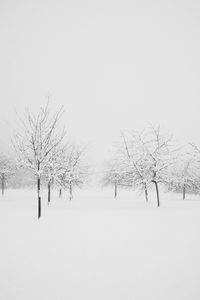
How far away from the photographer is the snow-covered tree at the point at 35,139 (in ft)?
46.2

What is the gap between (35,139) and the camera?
14.2 m

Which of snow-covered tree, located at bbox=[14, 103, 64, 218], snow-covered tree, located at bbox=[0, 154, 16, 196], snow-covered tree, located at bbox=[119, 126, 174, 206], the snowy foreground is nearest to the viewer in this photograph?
the snowy foreground

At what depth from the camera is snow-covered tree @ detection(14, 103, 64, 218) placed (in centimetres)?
1408

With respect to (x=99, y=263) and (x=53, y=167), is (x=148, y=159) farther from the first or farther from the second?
(x=99, y=263)

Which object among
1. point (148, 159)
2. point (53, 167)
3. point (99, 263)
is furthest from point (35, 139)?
point (148, 159)

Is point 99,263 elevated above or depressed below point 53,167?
below

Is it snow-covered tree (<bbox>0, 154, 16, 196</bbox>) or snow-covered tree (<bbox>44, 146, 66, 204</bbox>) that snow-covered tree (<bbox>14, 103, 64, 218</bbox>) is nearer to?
snow-covered tree (<bbox>44, 146, 66, 204</bbox>)

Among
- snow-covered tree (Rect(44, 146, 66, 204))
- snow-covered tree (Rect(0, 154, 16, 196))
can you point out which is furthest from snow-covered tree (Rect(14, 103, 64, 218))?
snow-covered tree (Rect(0, 154, 16, 196))

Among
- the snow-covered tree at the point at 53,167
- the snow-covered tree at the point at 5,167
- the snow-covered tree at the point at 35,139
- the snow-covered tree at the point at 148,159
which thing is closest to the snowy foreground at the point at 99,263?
the snow-covered tree at the point at 35,139

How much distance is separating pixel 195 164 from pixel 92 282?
118 feet

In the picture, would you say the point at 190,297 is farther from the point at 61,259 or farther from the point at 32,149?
the point at 32,149

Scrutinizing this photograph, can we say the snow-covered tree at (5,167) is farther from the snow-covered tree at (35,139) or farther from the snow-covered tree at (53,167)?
the snow-covered tree at (35,139)

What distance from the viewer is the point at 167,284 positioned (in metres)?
5.50

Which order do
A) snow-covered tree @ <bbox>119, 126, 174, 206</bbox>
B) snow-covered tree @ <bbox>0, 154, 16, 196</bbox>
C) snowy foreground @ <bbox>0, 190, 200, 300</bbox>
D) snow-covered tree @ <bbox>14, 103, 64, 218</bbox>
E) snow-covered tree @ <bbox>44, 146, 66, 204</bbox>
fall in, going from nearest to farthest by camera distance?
snowy foreground @ <bbox>0, 190, 200, 300</bbox> → snow-covered tree @ <bbox>14, 103, 64, 218</bbox> → snow-covered tree @ <bbox>44, 146, 66, 204</bbox> → snow-covered tree @ <bbox>119, 126, 174, 206</bbox> → snow-covered tree @ <bbox>0, 154, 16, 196</bbox>
